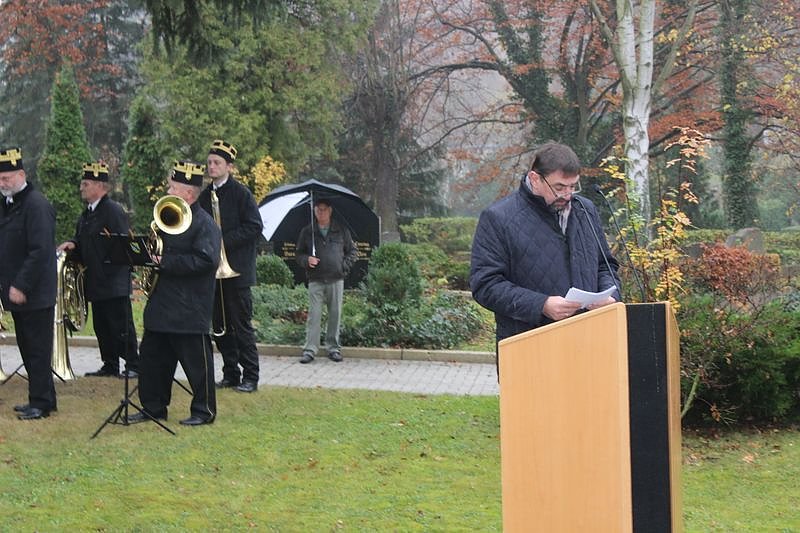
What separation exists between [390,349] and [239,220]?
3.66m

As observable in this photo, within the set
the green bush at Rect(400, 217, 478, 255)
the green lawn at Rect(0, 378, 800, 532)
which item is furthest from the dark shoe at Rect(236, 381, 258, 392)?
the green bush at Rect(400, 217, 478, 255)

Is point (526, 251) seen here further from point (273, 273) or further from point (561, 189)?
point (273, 273)

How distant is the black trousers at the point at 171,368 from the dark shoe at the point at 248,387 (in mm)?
A: 1236

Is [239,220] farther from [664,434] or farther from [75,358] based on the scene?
[664,434]

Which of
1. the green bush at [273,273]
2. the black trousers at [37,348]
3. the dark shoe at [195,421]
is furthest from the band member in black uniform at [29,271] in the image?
the green bush at [273,273]

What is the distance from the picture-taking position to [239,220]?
348 inches

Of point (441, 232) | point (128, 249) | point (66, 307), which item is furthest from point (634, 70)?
point (441, 232)

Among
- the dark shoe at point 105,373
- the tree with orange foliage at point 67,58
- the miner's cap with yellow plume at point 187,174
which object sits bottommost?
the dark shoe at point 105,373

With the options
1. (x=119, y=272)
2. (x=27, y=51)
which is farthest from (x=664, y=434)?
(x=27, y=51)

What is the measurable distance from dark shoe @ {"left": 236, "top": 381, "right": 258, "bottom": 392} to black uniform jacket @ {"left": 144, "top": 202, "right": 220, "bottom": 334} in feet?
5.46

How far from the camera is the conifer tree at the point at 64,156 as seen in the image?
23.9 m

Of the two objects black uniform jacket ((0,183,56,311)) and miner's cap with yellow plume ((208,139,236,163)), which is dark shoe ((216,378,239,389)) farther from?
miner's cap with yellow plume ((208,139,236,163))

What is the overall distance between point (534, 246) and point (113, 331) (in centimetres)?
616

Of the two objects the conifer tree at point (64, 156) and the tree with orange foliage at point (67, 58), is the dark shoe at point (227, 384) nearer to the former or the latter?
the conifer tree at point (64, 156)
